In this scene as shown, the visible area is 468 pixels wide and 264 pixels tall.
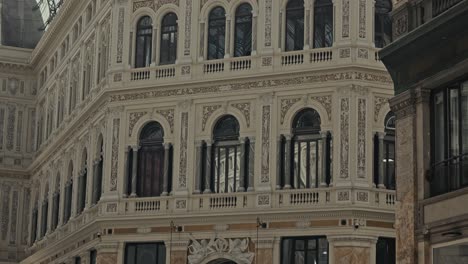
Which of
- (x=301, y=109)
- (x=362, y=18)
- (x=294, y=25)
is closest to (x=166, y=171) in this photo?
(x=301, y=109)

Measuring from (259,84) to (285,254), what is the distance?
6.69 meters

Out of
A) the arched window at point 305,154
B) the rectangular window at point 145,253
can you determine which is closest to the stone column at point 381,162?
the arched window at point 305,154

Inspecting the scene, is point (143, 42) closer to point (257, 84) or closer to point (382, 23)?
point (257, 84)

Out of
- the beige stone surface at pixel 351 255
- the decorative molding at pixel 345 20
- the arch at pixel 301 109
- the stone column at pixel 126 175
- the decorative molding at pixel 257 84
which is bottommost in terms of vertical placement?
the beige stone surface at pixel 351 255

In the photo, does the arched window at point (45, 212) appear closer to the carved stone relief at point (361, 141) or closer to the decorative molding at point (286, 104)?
the decorative molding at point (286, 104)

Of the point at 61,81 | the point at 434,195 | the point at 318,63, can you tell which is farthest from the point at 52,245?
the point at 434,195

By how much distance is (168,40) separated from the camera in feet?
154

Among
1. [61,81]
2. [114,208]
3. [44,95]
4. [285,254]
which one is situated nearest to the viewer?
[285,254]

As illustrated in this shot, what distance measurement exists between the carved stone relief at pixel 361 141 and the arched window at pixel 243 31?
549 centimetres

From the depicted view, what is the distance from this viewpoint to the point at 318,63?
43.1 metres

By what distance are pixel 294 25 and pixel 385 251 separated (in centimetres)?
950

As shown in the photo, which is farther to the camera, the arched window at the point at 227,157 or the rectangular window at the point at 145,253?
the rectangular window at the point at 145,253

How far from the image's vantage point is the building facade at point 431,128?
2172 centimetres

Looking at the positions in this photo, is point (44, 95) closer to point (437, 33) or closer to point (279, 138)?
point (279, 138)
